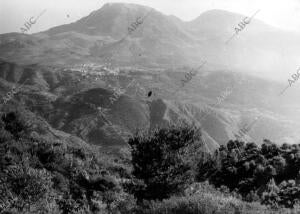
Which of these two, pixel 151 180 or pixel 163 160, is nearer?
pixel 151 180

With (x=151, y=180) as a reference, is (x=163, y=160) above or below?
above

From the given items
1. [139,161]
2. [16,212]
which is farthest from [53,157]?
[16,212]

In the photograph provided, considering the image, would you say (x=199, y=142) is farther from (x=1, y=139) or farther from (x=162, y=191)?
(x=1, y=139)

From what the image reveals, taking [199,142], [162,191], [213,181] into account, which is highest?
[199,142]

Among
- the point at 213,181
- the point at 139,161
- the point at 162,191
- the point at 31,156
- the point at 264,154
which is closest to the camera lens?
the point at 162,191

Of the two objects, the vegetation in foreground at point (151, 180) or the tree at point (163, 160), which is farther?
the tree at point (163, 160)

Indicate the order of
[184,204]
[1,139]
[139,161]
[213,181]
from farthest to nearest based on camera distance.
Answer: [213,181] → [1,139] → [139,161] → [184,204]

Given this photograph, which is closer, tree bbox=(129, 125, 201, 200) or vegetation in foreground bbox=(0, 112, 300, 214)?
vegetation in foreground bbox=(0, 112, 300, 214)

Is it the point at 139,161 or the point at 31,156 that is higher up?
the point at 139,161
